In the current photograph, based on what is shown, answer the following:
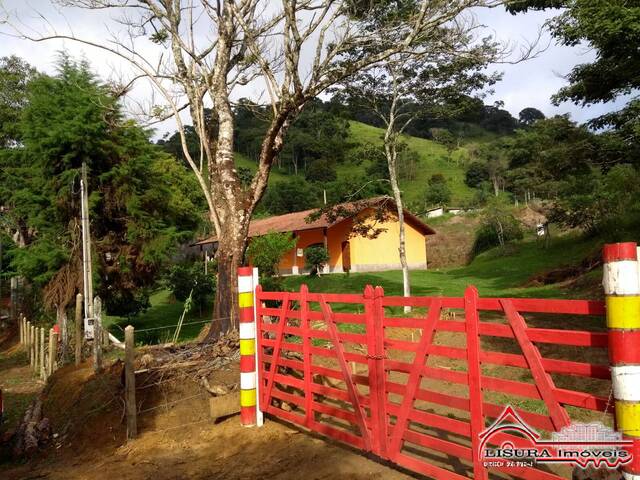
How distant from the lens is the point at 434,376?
12.6 feet

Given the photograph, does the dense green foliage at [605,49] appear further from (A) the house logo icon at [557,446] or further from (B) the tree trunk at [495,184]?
(B) the tree trunk at [495,184]

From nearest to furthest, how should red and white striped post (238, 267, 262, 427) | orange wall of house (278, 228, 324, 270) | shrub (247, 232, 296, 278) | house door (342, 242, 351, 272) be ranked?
red and white striped post (238, 267, 262, 427) → shrub (247, 232, 296, 278) → house door (342, 242, 351, 272) → orange wall of house (278, 228, 324, 270)

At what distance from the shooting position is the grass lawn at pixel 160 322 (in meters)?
18.0

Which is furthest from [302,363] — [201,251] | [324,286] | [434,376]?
[201,251]

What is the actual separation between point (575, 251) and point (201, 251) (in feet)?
92.4

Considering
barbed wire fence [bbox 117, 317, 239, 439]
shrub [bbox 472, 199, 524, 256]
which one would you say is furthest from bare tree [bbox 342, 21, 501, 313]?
shrub [bbox 472, 199, 524, 256]

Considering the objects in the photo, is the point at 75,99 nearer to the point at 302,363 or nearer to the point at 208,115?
the point at 208,115

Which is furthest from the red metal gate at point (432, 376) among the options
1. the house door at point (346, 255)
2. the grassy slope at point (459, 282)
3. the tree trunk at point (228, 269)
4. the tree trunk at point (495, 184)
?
the tree trunk at point (495, 184)

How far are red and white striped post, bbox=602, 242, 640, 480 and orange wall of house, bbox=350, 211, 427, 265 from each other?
2638cm

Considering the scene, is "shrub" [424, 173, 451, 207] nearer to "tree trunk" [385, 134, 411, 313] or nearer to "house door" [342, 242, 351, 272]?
"house door" [342, 242, 351, 272]

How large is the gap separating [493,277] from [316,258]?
9382 mm

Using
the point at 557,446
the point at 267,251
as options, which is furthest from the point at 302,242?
the point at 557,446

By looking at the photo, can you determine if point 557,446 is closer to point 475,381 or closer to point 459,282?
point 475,381

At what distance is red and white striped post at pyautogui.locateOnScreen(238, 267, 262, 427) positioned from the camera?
5.93m
